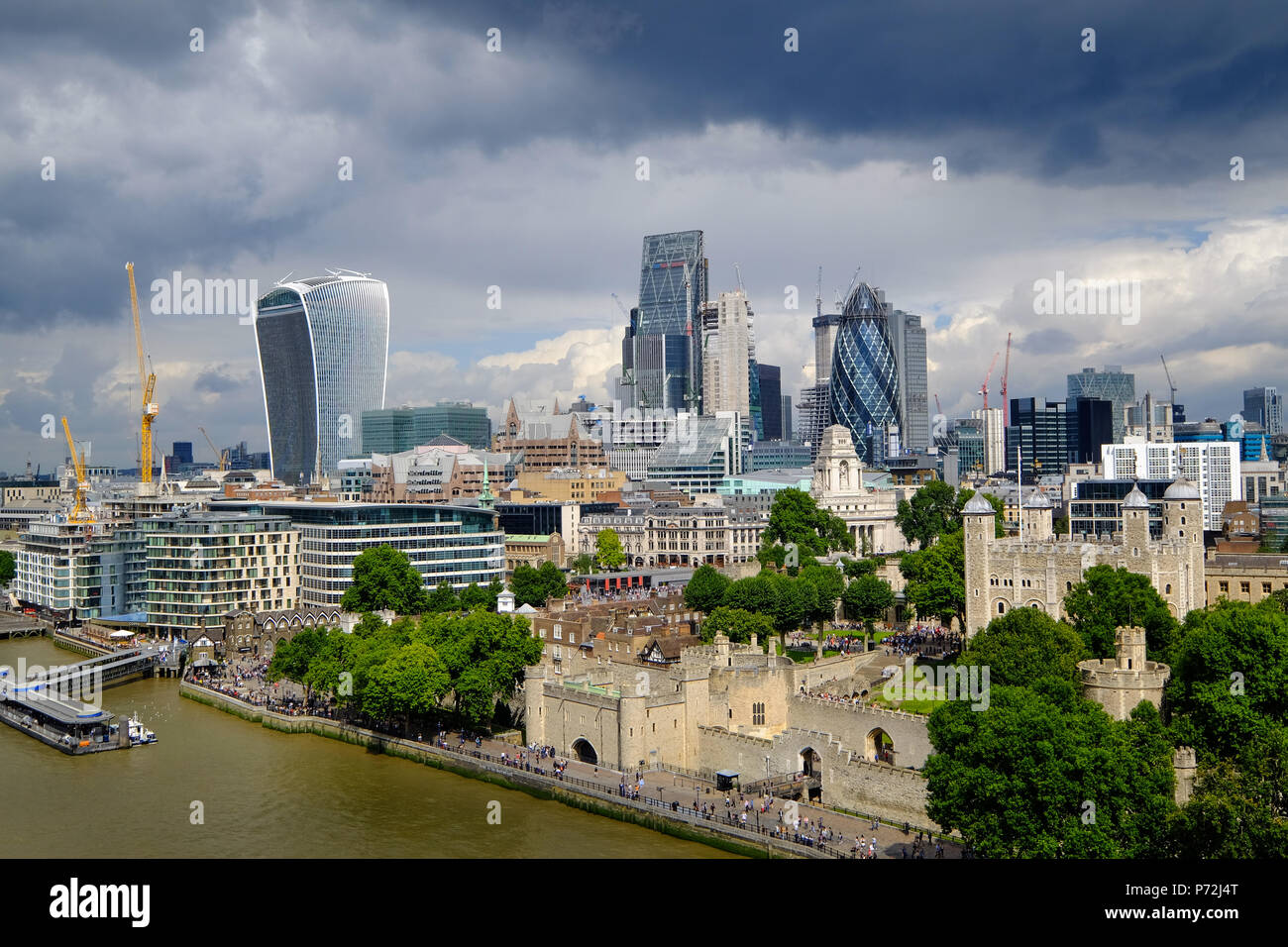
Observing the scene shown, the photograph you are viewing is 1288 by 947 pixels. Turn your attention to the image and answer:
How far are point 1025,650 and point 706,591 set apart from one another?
30.3 metres

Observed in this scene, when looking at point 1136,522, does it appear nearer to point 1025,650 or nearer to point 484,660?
point 1025,650

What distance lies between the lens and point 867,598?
228 ft

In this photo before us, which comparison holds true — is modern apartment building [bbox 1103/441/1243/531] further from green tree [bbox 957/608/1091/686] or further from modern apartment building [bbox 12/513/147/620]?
modern apartment building [bbox 12/513/147/620]

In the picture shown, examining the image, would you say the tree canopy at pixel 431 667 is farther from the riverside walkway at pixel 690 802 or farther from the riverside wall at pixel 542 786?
the riverside walkway at pixel 690 802

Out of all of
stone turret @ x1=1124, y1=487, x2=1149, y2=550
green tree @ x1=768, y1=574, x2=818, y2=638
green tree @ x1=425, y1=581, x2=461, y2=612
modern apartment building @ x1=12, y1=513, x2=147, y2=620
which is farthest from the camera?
modern apartment building @ x1=12, y1=513, x2=147, y2=620

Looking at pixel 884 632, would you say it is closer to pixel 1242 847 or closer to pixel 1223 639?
pixel 1223 639

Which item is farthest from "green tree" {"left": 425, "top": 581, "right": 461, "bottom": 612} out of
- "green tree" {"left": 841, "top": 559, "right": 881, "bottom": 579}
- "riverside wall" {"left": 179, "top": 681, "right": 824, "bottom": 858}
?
"green tree" {"left": 841, "top": 559, "right": 881, "bottom": 579}

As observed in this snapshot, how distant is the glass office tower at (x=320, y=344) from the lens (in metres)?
189

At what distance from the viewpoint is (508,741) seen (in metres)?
50.4

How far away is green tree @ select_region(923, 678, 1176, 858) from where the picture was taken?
30.6 meters

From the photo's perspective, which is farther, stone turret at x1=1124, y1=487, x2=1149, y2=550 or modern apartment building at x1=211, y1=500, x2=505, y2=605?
modern apartment building at x1=211, y1=500, x2=505, y2=605

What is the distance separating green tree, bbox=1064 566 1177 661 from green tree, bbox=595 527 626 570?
197ft

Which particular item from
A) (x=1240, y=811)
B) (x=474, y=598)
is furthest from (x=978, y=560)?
(x=474, y=598)
